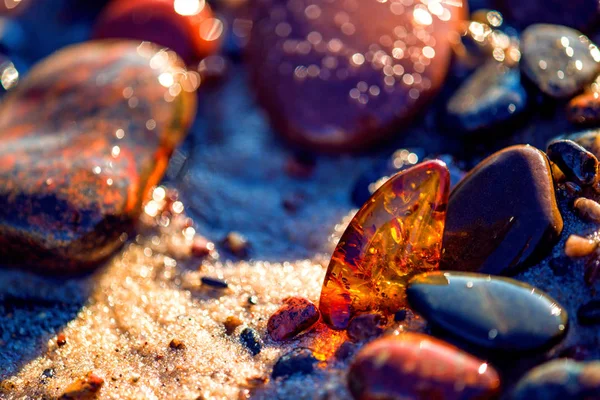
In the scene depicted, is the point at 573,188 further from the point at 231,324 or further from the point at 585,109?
the point at 231,324

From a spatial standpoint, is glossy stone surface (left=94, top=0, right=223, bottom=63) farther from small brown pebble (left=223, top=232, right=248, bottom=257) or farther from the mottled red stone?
the mottled red stone

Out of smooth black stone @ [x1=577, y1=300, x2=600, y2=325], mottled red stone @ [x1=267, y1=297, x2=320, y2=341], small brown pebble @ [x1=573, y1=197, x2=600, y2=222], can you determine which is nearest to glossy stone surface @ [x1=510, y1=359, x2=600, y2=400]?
smooth black stone @ [x1=577, y1=300, x2=600, y2=325]

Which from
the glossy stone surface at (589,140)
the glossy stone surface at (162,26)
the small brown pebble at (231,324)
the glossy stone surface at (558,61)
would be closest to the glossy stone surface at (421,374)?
the small brown pebble at (231,324)

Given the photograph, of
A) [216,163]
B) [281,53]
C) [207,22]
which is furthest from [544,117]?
[207,22]

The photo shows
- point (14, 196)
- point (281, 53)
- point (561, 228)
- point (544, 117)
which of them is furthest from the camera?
point (281, 53)

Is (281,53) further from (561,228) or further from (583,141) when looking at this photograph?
(561,228)

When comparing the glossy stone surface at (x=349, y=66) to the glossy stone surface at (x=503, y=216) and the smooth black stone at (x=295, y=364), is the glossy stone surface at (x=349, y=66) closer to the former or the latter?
the glossy stone surface at (x=503, y=216)

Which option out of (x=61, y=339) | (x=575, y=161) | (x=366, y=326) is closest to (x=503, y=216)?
(x=575, y=161)
